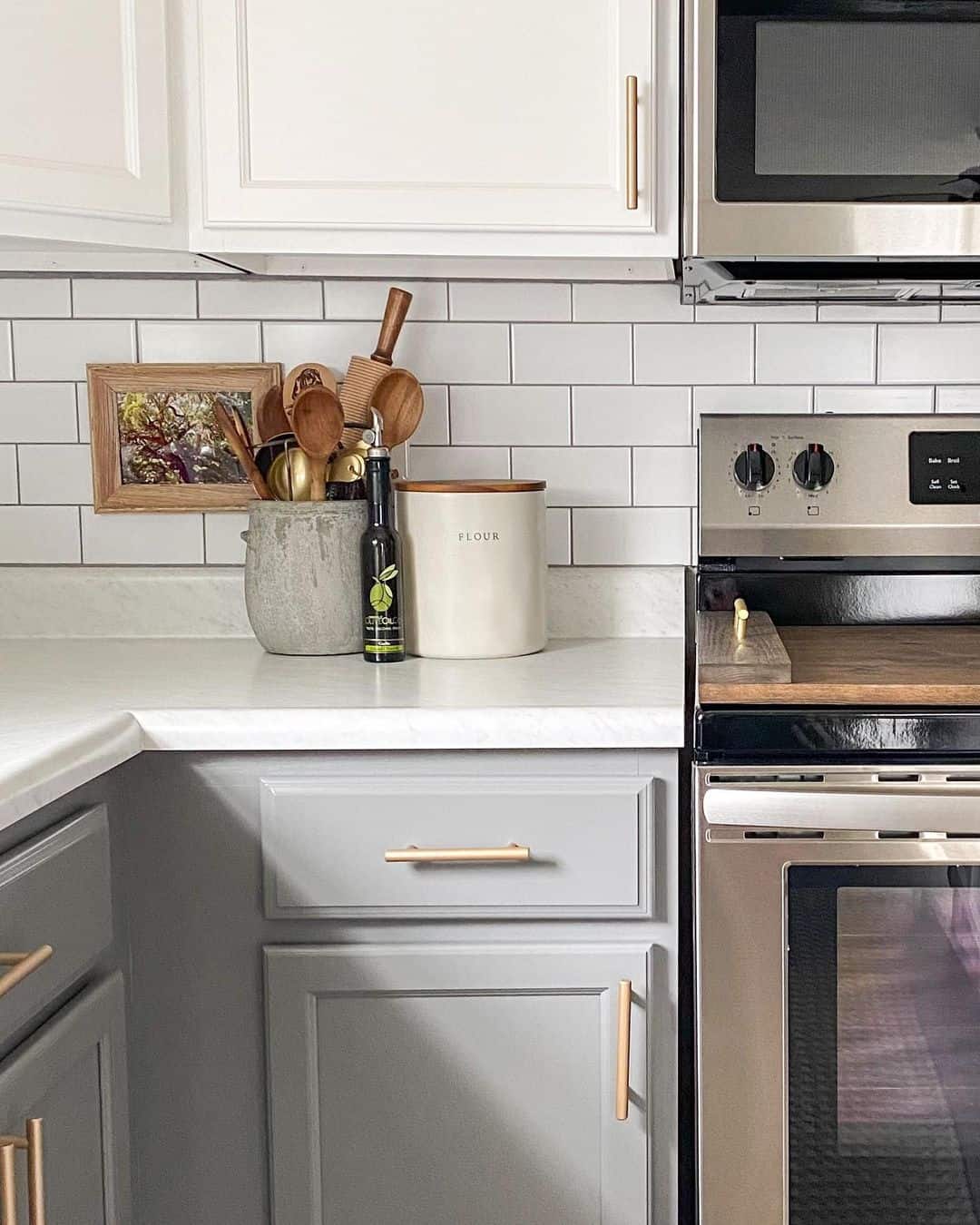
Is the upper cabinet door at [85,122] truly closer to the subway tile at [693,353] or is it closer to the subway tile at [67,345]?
the subway tile at [67,345]

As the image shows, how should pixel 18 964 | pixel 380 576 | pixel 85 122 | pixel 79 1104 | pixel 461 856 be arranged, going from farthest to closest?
pixel 380 576 → pixel 85 122 → pixel 461 856 → pixel 79 1104 → pixel 18 964

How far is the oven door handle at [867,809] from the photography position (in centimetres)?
138

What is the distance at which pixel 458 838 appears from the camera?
57.7 inches

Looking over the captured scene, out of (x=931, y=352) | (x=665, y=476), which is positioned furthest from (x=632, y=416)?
(x=931, y=352)

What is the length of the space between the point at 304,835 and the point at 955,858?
651 mm

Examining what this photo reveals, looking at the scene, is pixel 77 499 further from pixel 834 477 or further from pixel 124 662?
pixel 834 477

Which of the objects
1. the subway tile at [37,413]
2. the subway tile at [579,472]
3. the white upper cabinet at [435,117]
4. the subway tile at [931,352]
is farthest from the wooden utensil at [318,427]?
the subway tile at [931,352]

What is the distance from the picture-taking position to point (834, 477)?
187 cm

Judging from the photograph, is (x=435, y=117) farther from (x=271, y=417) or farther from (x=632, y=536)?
(x=632, y=536)

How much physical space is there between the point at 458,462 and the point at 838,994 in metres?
0.91

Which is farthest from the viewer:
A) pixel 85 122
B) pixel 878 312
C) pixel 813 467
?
pixel 878 312

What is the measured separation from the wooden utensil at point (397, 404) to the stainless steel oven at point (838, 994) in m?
0.69

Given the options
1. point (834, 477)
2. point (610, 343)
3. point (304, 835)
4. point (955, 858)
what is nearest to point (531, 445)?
point (610, 343)

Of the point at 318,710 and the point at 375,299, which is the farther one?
the point at 375,299
